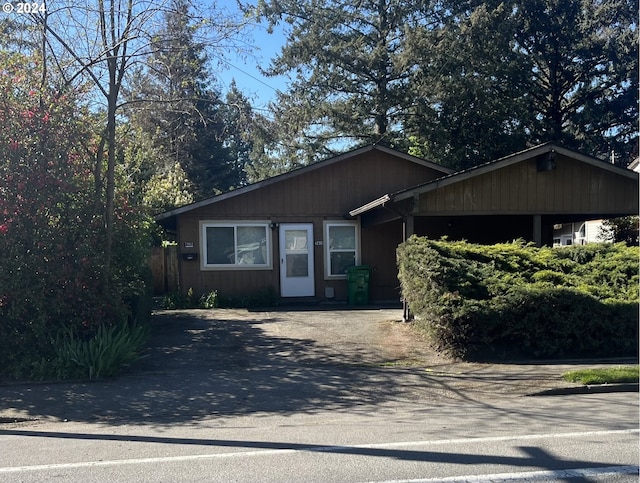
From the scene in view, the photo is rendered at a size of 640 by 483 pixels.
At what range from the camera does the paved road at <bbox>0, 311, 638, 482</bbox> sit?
4.46 m

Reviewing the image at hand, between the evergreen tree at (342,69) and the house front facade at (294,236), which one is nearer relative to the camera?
the house front facade at (294,236)

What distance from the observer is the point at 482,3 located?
84.8 feet

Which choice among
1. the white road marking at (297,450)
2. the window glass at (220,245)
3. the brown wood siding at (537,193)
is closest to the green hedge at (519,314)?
the brown wood siding at (537,193)

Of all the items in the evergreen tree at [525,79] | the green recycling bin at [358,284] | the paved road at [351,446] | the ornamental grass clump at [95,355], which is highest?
the evergreen tree at [525,79]

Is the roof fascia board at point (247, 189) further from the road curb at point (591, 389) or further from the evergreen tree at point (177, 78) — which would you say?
the road curb at point (591, 389)

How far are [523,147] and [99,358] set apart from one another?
23.6 meters

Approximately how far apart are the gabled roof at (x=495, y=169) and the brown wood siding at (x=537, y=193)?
0.17 meters

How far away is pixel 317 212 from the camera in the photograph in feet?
51.4

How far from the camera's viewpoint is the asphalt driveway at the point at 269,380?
21.8 ft

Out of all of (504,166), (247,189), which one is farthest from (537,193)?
(247,189)

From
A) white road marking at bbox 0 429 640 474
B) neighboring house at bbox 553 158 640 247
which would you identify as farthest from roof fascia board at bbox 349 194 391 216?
neighboring house at bbox 553 158 640 247

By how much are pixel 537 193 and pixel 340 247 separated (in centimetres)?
563

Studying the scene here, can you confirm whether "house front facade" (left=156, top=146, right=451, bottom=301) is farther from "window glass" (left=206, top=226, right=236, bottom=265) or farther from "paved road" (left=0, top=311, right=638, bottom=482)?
"paved road" (left=0, top=311, right=638, bottom=482)

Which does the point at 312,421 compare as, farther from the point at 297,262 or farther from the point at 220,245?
the point at 220,245
